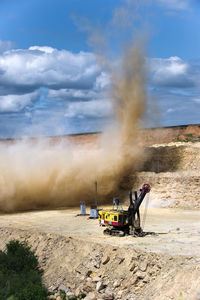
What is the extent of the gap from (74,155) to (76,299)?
2614 cm

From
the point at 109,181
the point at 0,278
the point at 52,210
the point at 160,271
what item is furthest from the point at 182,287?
the point at 109,181

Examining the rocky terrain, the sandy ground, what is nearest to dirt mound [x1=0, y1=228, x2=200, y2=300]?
the rocky terrain

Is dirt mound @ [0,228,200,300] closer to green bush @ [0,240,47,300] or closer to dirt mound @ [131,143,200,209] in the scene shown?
green bush @ [0,240,47,300]

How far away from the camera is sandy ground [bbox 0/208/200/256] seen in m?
23.0

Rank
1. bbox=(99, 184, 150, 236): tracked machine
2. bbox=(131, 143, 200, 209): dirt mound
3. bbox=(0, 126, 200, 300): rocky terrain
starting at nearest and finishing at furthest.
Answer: bbox=(0, 126, 200, 300): rocky terrain
bbox=(99, 184, 150, 236): tracked machine
bbox=(131, 143, 200, 209): dirt mound

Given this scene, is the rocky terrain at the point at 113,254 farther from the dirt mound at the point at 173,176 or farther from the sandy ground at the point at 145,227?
the dirt mound at the point at 173,176

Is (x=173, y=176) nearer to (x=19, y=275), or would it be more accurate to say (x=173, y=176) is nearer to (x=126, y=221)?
(x=126, y=221)

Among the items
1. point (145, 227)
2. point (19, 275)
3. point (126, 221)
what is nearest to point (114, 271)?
point (126, 221)

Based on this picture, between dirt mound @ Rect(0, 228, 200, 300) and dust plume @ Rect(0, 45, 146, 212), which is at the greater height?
dust plume @ Rect(0, 45, 146, 212)

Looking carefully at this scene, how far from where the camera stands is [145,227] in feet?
96.8

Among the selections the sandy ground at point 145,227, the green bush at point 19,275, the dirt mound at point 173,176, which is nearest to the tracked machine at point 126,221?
the sandy ground at point 145,227

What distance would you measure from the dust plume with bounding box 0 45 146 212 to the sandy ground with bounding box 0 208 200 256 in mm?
3648

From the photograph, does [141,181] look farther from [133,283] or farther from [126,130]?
[133,283]

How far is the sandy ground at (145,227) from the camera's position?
2302 centimetres
